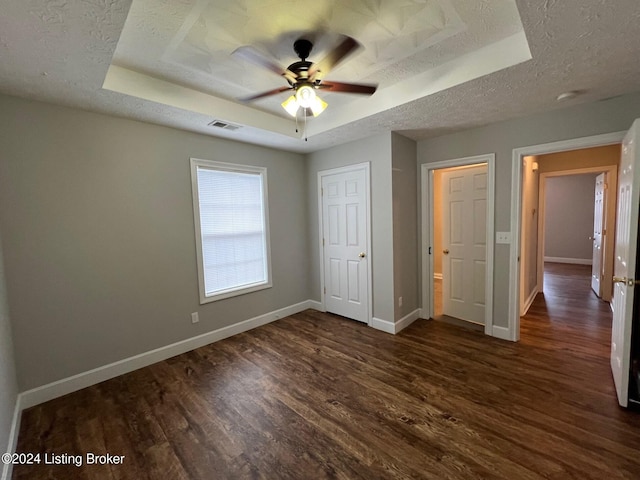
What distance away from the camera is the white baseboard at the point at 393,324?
3418 millimetres

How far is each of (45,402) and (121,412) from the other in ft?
2.39

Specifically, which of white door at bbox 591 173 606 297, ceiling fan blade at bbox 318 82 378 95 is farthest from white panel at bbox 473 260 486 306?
ceiling fan blade at bbox 318 82 378 95

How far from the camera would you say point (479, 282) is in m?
3.54

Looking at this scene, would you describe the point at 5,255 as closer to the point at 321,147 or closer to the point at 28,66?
the point at 28,66

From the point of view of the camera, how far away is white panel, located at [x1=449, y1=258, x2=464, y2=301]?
147 inches

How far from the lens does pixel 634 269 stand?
1.94 metres

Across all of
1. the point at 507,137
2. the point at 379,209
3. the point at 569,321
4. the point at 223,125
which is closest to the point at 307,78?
the point at 223,125

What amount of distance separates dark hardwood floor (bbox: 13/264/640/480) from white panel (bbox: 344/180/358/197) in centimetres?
192

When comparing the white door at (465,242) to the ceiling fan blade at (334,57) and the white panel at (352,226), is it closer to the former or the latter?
the white panel at (352,226)

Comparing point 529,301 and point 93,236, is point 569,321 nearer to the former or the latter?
point 529,301

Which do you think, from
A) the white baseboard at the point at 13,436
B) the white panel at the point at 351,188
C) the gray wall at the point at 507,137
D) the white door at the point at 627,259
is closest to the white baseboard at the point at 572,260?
the gray wall at the point at 507,137

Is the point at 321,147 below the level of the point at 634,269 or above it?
above

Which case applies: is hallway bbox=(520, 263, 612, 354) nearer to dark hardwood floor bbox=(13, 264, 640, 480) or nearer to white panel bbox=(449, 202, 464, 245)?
dark hardwood floor bbox=(13, 264, 640, 480)

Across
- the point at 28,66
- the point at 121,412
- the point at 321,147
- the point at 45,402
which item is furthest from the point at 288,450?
the point at 321,147
